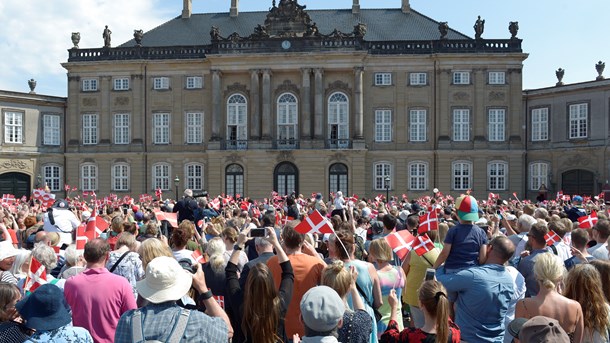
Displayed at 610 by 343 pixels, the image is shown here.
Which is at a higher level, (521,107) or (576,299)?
(521,107)

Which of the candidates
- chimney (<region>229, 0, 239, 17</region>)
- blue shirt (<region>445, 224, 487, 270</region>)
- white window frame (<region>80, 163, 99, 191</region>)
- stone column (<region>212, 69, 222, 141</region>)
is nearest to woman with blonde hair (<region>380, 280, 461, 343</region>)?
blue shirt (<region>445, 224, 487, 270</region>)

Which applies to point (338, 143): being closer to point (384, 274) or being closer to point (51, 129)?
point (51, 129)

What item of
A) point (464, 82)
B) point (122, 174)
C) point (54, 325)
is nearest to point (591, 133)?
point (464, 82)

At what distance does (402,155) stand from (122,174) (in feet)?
71.5

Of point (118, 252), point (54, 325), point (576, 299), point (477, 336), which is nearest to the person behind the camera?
point (54, 325)

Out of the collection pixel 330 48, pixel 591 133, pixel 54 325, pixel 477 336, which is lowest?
pixel 477 336

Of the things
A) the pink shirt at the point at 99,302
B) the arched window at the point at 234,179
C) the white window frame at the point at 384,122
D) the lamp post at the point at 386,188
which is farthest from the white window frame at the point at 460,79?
the pink shirt at the point at 99,302

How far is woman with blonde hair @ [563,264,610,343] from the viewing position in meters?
5.88

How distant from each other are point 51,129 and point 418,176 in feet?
94.7

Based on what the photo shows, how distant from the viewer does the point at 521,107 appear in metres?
47.1

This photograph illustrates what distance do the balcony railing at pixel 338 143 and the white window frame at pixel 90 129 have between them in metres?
18.4

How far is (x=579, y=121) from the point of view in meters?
45.2

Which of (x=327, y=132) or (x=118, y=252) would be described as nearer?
(x=118, y=252)

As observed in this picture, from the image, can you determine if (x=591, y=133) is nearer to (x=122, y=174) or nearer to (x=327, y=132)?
(x=327, y=132)
